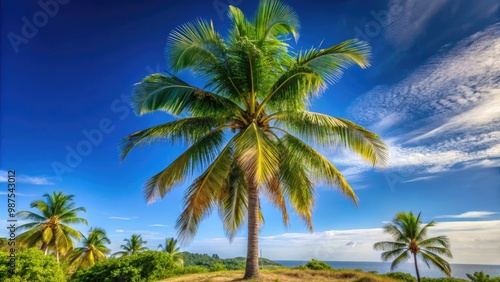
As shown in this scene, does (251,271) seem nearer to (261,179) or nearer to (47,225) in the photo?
(261,179)

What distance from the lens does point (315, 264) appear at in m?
15.5

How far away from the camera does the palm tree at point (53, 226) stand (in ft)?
87.8

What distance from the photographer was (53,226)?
27.6m

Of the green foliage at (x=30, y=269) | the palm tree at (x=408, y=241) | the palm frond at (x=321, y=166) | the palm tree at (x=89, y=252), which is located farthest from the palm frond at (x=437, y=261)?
the palm tree at (x=89, y=252)

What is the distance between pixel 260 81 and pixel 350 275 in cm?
763

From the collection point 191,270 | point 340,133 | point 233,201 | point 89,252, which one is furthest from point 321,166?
point 89,252

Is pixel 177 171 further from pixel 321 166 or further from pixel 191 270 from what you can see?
pixel 191 270

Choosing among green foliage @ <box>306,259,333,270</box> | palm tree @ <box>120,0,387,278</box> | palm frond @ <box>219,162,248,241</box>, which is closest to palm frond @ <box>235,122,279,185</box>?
palm tree @ <box>120,0,387,278</box>

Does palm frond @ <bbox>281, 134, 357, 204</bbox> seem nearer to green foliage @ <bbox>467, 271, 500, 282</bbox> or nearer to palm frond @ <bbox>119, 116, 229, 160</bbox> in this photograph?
palm frond @ <bbox>119, 116, 229, 160</bbox>

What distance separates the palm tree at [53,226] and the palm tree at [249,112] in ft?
71.9

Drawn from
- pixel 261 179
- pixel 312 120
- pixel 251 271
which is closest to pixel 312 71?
pixel 312 120

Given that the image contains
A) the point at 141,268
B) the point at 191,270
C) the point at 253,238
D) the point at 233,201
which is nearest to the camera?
the point at 253,238

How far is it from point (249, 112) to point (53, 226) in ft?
82.1

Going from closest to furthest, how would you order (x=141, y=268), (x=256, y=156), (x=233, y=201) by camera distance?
(x=256, y=156)
(x=233, y=201)
(x=141, y=268)
